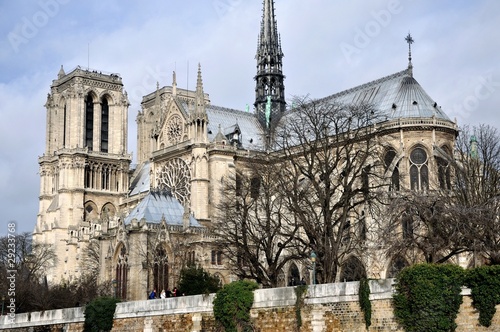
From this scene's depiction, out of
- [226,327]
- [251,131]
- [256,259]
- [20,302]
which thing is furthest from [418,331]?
[251,131]

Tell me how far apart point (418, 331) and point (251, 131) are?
178 ft

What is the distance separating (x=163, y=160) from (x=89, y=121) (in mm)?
22107

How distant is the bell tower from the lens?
89.2 meters

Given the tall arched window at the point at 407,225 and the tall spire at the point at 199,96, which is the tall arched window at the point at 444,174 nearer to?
the tall arched window at the point at 407,225

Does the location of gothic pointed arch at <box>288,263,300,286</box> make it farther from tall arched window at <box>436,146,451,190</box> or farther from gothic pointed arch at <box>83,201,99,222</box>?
gothic pointed arch at <box>83,201,99,222</box>

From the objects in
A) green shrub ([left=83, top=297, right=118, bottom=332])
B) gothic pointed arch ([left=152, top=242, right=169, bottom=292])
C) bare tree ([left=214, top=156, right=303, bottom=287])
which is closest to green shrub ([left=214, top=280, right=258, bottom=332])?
green shrub ([left=83, top=297, right=118, bottom=332])

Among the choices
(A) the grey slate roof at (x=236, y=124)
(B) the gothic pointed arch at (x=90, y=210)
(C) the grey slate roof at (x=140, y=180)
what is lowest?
(B) the gothic pointed arch at (x=90, y=210)

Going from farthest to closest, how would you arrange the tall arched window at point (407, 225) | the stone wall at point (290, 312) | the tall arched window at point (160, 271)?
the tall arched window at point (160, 271) < the tall arched window at point (407, 225) < the stone wall at point (290, 312)

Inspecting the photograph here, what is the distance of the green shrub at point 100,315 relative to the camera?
122ft

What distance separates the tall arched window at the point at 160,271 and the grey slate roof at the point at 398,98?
1803 cm

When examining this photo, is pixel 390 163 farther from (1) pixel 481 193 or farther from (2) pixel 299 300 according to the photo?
(2) pixel 299 300

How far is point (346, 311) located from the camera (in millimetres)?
28172

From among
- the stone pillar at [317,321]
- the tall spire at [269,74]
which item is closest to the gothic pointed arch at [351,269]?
the tall spire at [269,74]

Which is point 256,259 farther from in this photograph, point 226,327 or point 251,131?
point 251,131
